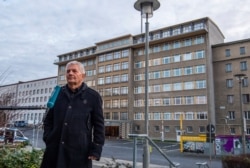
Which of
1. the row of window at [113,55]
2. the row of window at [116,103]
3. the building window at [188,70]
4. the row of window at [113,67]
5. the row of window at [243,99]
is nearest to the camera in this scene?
the row of window at [243,99]

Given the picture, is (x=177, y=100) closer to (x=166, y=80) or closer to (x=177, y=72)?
(x=166, y=80)

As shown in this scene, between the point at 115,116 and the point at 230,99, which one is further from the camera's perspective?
the point at 115,116

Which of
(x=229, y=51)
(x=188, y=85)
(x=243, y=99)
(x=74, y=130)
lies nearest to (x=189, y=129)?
(x=188, y=85)

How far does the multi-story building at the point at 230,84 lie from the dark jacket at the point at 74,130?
46869 mm

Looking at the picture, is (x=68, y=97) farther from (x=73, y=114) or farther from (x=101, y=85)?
(x=101, y=85)

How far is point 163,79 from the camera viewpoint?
56.5m

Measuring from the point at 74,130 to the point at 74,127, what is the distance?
32mm

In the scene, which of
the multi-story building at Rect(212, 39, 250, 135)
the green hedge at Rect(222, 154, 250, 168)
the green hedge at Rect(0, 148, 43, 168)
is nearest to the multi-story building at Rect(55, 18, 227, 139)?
the multi-story building at Rect(212, 39, 250, 135)

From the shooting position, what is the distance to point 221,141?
26922mm

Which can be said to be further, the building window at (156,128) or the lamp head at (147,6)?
the building window at (156,128)

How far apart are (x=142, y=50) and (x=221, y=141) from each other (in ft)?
119

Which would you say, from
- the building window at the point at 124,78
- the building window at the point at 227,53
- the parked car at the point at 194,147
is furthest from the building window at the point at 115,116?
the parked car at the point at 194,147

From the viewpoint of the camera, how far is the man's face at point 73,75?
3.16 m

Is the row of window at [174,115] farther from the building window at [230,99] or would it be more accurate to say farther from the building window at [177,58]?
the building window at [177,58]
